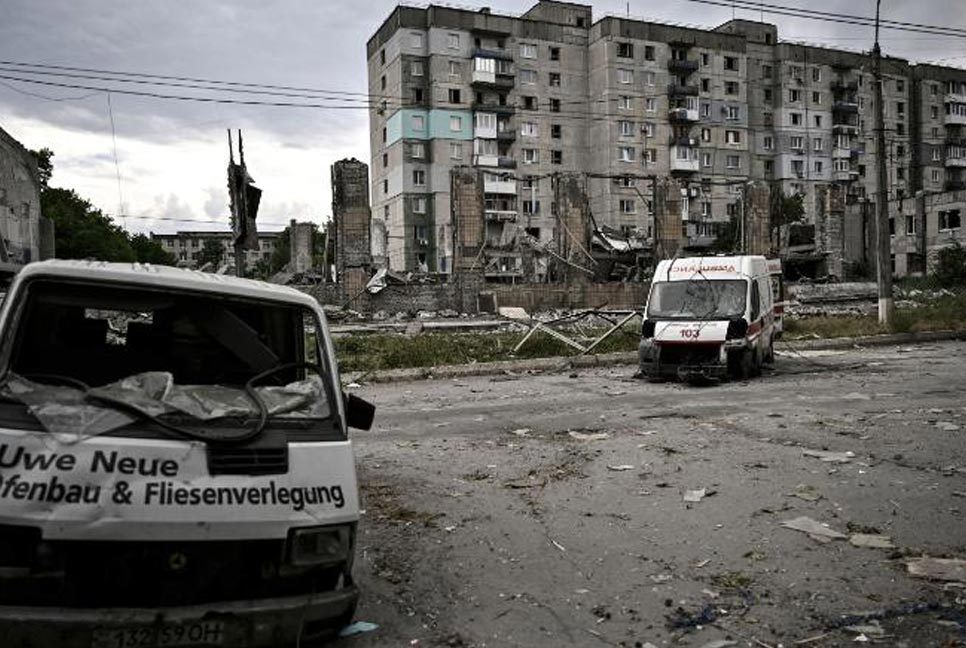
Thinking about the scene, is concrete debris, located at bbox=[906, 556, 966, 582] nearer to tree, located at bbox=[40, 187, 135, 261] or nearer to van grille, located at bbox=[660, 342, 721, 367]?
van grille, located at bbox=[660, 342, 721, 367]

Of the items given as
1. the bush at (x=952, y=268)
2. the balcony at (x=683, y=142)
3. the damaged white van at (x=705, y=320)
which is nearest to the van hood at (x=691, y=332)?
the damaged white van at (x=705, y=320)

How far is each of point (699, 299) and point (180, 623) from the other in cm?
1257

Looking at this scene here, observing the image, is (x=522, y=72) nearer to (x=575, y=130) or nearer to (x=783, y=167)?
(x=575, y=130)

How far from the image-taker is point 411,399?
12.5 m

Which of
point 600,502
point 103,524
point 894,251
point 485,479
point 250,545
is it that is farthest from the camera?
point 894,251

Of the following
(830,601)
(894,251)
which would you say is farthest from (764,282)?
(894,251)

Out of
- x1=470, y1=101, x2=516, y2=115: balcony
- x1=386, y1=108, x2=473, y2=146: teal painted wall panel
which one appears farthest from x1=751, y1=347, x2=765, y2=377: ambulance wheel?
x1=470, y1=101, x2=516, y2=115: balcony

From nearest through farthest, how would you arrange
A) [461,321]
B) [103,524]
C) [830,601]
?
[103,524] < [830,601] < [461,321]

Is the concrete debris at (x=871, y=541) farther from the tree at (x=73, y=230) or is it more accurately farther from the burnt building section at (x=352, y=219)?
the tree at (x=73, y=230)

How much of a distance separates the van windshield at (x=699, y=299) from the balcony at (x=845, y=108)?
2735 inches

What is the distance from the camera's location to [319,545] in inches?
123

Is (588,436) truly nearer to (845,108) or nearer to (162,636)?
(162,636)

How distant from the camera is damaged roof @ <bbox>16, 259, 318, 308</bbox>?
11.2 ft

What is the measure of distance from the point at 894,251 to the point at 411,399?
55.7 metres
